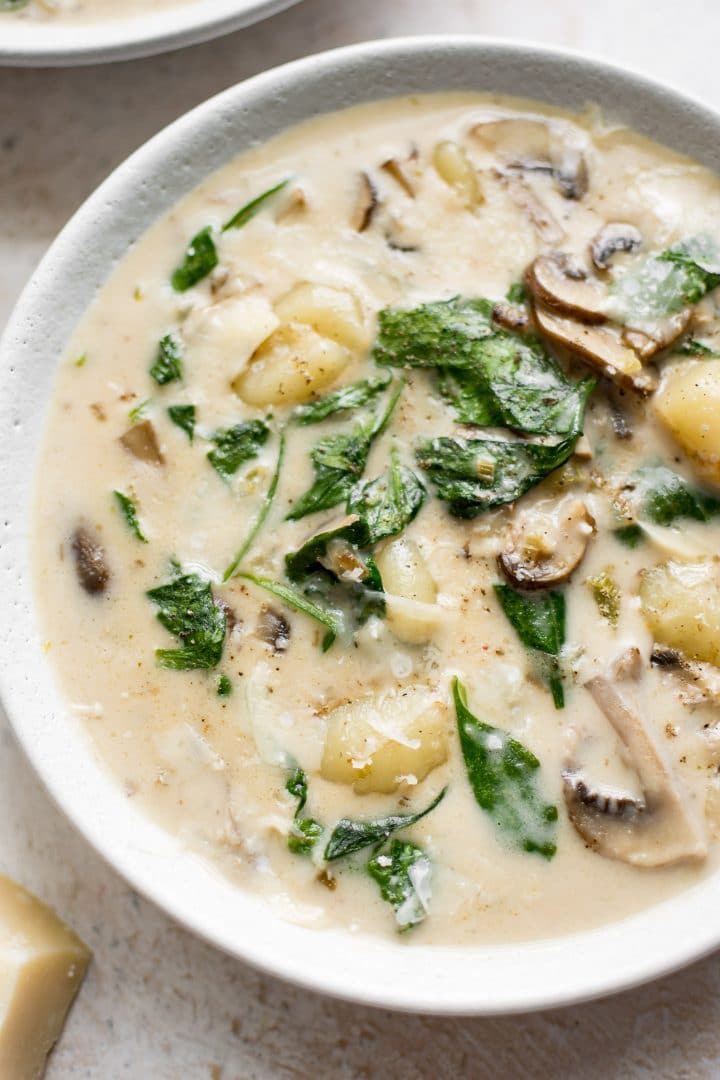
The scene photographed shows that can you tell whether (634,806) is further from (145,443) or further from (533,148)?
(533,148)

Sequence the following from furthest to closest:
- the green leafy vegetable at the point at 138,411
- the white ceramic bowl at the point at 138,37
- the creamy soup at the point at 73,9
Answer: the creamy soup at the point at 73,9, the white ceramic bowl at the point at 138,37, the green leafy vegetable at the point at 138,411

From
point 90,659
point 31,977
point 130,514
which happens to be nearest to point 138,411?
point 130,514

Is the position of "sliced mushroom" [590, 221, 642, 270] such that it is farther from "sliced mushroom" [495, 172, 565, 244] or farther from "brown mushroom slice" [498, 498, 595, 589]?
"brown mushroom slice" [498, 498, 595, 589]

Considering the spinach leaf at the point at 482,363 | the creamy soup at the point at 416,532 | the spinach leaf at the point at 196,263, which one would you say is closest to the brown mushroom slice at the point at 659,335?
the creamy soup at the point at 416,532

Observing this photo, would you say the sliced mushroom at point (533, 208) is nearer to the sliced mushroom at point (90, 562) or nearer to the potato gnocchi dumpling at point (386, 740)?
the potato gnocchi dumpling at point (386, 740)

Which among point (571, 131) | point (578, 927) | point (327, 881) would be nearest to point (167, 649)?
point (327, 881)

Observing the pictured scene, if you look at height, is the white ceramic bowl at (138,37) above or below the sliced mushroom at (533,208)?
above


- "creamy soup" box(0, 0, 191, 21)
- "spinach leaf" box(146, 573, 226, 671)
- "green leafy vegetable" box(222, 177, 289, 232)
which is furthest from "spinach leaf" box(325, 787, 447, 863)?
"creamy soup" box(0, 0, 191, 21)
